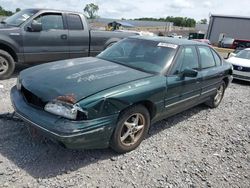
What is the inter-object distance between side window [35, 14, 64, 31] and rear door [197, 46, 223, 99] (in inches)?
162

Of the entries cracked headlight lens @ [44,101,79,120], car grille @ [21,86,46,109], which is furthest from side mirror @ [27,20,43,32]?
cracked headlight lens @ [44,101,79,120]

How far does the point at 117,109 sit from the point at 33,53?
14.6ft

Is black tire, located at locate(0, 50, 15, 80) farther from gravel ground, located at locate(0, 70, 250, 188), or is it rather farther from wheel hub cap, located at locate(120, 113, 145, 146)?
wheel hub cap, located at locate(120, 113, 145, 146)

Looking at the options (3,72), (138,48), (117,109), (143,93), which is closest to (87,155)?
(117,109)

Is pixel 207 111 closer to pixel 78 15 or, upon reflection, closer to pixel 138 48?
pixel 138 48

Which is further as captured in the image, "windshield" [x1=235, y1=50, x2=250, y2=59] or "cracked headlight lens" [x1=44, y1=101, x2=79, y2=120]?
"windshield" [x1=235, y1=50, x2=250, y2=59]

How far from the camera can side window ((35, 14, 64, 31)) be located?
6750 mm

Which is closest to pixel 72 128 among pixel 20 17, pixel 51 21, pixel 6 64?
pixel 6 64

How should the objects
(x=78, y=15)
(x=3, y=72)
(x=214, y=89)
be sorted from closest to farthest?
(x=214, y=89)
(x=3, y=72)
(x=78, y=15)

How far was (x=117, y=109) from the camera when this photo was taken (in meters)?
3.04

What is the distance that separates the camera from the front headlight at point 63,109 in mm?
2762

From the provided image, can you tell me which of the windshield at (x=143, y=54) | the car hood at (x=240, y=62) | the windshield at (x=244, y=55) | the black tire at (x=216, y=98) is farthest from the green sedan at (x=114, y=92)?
the windshield at (x=244, y=55)

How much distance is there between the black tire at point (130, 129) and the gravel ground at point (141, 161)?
131 mm

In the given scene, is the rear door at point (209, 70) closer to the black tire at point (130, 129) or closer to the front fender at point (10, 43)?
the black tire at point (130, 129)
